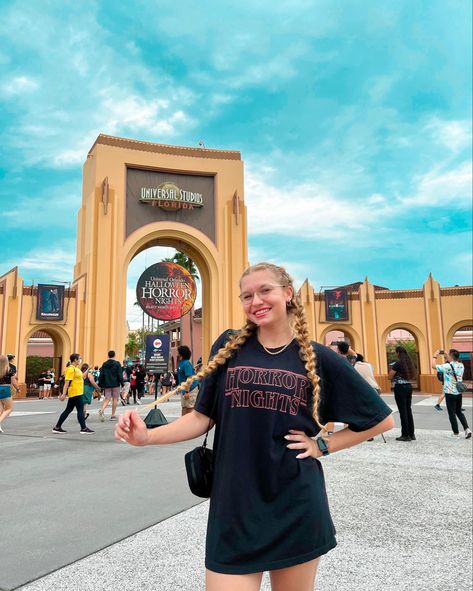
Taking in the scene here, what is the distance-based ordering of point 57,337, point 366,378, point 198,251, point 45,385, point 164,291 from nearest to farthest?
point 366,378
point 45,385
point 164,291
point 57,337
point 198,251

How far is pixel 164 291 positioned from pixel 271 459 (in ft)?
81.7

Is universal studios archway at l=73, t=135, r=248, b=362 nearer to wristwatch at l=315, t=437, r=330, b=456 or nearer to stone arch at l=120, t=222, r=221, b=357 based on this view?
stone arch at l=120, t=222, r=221, b=357

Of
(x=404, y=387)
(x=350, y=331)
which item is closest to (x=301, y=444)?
(x=404, y=387)

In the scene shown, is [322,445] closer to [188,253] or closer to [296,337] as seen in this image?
[296,337]

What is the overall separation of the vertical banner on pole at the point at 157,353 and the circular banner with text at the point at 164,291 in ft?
16.8

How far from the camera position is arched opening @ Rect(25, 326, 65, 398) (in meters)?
24.1

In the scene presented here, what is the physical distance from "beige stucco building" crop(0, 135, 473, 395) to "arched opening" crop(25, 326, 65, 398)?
0.89 feet

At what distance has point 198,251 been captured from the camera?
30.0 meters

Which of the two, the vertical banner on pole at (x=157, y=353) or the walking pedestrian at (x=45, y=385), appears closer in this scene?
the vertical banner on pole at (x=157, y=353)

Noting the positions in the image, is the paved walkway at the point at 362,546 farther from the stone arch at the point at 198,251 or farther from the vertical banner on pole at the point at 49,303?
the stone arch at the point at 198,251

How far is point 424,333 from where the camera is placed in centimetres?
2825

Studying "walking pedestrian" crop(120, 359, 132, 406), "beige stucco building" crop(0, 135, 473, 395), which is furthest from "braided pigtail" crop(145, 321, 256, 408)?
"beige stucco building" crop(0, 135, 473, 395)

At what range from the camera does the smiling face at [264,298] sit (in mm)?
1801

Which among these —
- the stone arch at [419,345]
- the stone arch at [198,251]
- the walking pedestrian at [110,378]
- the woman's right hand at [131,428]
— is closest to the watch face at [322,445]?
the woman's right hand at [131,428]
